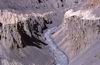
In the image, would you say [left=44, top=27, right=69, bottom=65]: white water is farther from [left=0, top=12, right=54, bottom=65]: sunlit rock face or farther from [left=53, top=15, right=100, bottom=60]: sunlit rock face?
[left=0, top=12, right=54, bottom=65]: sunlit rock face

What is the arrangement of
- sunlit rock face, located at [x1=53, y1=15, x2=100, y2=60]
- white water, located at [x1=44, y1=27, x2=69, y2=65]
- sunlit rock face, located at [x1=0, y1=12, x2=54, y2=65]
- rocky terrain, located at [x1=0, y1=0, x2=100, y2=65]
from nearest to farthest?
rocky terrain, located at [x1=0, y1=0, x2=100, y2=65] → sunlit rock face, located at [x1=53, y1=15, x2=100, y2=60] → sunlit rock face, located at [x1=0, y1=12, x2=54, y2=65] → white water, located at [x1=44, y1=27, x2=69, y2=65]

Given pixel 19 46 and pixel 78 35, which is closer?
pixel 78 35

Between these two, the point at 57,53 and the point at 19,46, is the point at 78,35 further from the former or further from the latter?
the point at 19,46

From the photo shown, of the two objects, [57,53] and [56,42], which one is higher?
[56,42]

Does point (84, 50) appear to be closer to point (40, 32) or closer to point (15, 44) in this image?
point (15, 44)

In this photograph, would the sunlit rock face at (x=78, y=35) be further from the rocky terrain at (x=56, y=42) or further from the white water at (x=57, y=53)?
the white water at (x=57, y=53)

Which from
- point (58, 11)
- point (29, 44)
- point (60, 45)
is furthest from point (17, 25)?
point (58, 11)

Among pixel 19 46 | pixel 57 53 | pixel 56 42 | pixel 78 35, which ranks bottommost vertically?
pixel 57 53

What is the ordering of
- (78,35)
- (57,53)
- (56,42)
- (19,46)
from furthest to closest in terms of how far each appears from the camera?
(56,42)
(57,53)
(19,46)
(78,35)

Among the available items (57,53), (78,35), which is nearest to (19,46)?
(57,53)

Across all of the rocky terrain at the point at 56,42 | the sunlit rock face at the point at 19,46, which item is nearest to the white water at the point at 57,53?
the rocky terrain at the point at 56,42

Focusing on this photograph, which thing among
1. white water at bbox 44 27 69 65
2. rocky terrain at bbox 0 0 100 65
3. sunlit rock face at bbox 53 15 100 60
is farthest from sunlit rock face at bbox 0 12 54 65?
sunlit rock face at bbox 53 15 100 60
